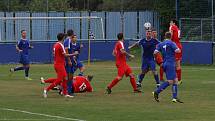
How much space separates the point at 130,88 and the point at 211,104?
6.27 m

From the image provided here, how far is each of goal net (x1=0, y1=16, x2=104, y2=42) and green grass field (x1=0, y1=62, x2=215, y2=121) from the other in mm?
21900

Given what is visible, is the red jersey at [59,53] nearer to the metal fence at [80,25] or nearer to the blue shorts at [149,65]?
the blue shorts at [149,65]

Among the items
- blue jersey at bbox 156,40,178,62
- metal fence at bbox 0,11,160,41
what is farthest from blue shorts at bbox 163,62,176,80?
metal fence at bbox 0,11,160,41

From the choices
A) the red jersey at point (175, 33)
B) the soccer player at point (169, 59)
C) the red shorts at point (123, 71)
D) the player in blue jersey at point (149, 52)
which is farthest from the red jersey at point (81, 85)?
the soccer player at point (169, 59)

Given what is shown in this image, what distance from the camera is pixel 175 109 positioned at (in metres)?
19.0

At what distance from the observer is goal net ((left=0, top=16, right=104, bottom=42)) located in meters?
51.0

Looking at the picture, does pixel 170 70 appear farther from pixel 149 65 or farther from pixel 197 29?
pixel 197 29

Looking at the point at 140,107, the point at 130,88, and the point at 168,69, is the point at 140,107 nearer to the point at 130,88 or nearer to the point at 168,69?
the point at 168,69

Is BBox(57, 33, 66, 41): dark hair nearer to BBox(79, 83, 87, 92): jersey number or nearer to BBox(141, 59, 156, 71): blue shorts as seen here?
BBox(79, 83, 87, 92): jersey number

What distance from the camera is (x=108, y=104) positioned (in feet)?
67.1

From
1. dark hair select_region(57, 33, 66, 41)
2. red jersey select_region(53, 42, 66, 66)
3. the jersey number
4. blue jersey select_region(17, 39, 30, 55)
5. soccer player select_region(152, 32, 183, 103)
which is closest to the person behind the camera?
soccer player select_region(152, 32, 183, 103)

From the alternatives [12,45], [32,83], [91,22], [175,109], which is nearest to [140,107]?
[175,109]

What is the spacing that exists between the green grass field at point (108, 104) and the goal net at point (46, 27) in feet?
71.9

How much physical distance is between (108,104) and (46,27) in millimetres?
31907
